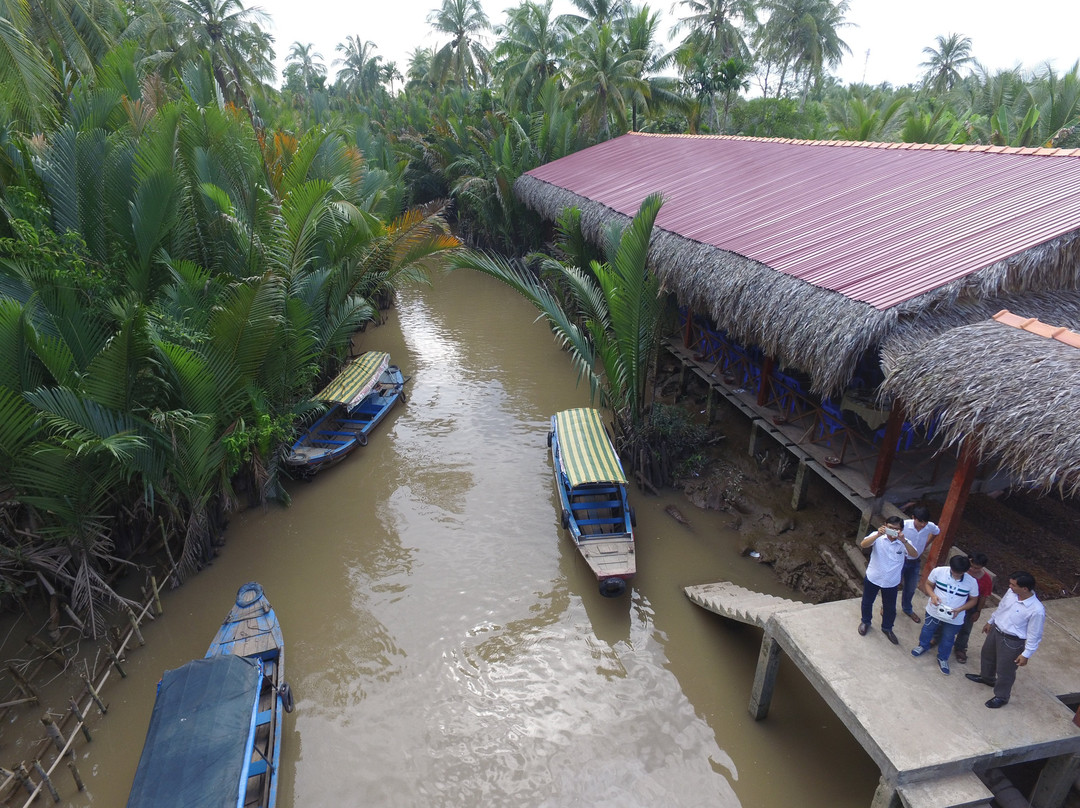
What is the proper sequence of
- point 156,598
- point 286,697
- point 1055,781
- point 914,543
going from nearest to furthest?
point 1055,781 → point 914,543 → point 286,697 → point 156,598

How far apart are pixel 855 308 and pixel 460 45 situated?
3228 centimetres

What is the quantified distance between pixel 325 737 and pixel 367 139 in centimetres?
1752

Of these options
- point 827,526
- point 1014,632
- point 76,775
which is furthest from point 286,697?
point 827,526

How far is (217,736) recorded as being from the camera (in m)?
4.50

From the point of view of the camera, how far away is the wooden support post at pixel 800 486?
25.1ft

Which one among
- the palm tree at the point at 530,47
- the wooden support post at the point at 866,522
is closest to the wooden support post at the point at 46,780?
the wooden support post at the point at 866,522

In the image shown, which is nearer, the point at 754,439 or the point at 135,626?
the point at 135,626

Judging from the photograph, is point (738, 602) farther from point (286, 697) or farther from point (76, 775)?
point (76, 775)

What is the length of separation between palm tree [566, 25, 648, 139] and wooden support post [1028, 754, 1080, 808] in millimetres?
18619

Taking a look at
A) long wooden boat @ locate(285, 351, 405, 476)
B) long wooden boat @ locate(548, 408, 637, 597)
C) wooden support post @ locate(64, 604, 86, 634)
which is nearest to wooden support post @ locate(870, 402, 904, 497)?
long wooden boat @ locate(548, 408, 637, 597)

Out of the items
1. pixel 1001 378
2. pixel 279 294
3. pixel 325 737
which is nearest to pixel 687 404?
pixel 1001 378

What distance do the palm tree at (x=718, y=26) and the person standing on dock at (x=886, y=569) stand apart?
78.9 ft

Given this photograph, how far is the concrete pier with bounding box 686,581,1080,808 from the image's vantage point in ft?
12.9

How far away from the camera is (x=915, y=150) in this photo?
→ 9.29m
